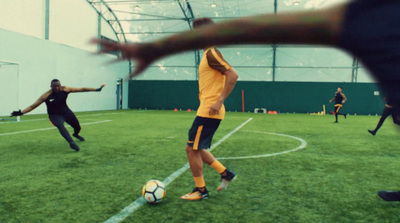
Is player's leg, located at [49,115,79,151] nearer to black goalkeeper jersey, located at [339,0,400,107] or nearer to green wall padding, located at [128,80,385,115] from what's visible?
black goalkeeper jersey, located at [339,0,400,107]

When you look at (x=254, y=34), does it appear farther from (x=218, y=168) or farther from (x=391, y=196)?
(x=391, y=196)

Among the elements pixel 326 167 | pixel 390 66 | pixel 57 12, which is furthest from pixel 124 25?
pixel 390 66

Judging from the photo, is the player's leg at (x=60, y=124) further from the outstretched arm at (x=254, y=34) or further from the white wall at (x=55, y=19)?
the white wall at (x=55, y=19)

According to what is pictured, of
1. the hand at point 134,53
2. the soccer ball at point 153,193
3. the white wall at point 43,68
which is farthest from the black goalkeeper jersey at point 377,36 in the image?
the white wall at point 43,68

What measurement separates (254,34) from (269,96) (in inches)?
1122

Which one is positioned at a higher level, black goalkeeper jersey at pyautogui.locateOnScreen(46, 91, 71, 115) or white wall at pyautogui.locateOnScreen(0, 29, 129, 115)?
white wall at pyautogui.locateOnScreen(0, 29, 129, 115)

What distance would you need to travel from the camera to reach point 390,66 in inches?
48.2

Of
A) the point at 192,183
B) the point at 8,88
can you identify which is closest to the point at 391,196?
the point at 192,183

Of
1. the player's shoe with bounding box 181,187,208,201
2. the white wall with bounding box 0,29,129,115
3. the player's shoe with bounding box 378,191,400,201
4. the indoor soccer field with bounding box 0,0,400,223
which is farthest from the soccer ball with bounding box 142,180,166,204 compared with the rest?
the white wall with bounding box 0,29,129,115

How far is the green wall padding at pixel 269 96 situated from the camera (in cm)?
2767

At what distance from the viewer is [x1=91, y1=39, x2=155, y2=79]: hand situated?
111 centimetres

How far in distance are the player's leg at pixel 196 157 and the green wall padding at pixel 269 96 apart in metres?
25.7

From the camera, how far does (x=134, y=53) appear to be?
1140 millimetres

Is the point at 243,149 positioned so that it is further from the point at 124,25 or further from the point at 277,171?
the point at 124,25
